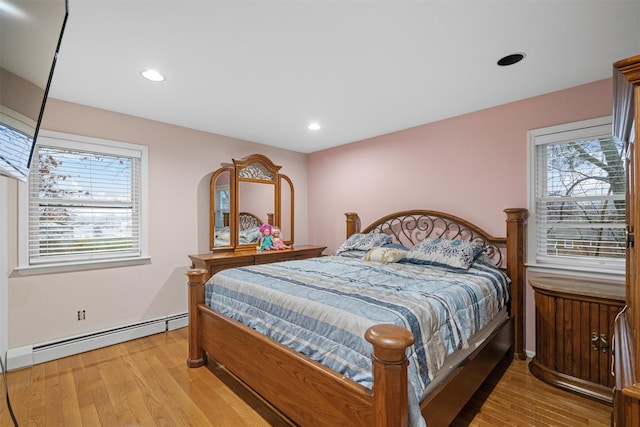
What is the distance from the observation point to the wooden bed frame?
3.83 ft

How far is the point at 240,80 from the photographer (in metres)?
2.40

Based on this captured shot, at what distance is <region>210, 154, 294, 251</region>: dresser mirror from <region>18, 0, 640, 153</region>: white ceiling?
3.32 ft

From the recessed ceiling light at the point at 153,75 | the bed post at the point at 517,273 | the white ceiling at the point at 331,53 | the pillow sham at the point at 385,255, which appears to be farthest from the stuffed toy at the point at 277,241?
the bed post at the point at 517,273

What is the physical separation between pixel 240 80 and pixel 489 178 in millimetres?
2589

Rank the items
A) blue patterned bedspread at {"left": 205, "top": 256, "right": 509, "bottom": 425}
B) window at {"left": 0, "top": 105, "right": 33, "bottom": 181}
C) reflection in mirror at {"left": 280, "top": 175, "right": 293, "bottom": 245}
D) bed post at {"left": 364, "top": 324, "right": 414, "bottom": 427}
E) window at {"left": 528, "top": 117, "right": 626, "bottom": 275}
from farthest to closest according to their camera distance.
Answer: reflection in mirror at {"left": 280, "top": 175, "right": 293, "bottom": 245}, window at {"left": 528, "top": 117, "right": 626, "bottom": 275}, blue patterned bedspread at {"left": 205, "top": 256, "right": 509, "bottom": 425}, bed post at {"left": 364, "top": 324, "right": 414, "bottom": 427}, window at {"left": 0, "top": 105, "right": 33, "bottom": 181}

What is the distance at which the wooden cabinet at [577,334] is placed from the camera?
201 centimetres

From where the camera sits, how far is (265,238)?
4105 millimetres

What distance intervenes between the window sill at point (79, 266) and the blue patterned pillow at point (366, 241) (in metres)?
2.37

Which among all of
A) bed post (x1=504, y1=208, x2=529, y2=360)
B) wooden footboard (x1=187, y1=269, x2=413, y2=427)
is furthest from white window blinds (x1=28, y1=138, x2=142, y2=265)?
bed post (x1=504, y1=208, x2=529, y2=360)

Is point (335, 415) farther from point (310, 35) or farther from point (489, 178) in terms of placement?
point (489, 178)

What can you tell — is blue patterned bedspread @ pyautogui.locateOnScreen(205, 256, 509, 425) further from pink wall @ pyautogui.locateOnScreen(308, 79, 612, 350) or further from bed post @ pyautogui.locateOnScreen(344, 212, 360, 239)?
bed post @ pyautogui.locateOnScreen(344, 212, 360, 239)

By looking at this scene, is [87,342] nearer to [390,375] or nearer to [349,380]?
[349,380]

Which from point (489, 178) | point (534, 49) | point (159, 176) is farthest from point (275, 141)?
point (534, 49)

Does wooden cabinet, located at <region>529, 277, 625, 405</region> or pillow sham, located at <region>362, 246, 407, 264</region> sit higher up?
pillow sham, located at <region>362, 246, 407, 264</region>
